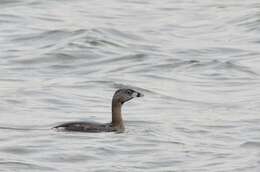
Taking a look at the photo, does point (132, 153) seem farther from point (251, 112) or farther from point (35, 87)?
point (35, 87)

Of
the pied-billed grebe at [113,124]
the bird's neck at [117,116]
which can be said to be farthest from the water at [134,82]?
the bird's neck at [117,116]

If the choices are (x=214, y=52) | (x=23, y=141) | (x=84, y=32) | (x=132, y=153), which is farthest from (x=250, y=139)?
(x=84, y=32)

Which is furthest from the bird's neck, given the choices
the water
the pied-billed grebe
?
the water

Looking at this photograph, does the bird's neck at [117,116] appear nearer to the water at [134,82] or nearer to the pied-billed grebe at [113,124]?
the pied-billed grebe at [113,124]

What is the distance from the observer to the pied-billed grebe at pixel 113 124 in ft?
57.1

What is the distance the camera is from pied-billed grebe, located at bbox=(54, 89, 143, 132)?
17391mm

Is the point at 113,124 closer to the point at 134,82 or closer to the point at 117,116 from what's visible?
the point at 117,116

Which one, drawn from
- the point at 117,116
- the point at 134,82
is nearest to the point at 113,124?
the point at 117,116

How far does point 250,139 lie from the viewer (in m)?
17.5

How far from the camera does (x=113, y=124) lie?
705 inches

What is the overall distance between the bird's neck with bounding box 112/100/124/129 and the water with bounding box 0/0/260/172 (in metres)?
0.20

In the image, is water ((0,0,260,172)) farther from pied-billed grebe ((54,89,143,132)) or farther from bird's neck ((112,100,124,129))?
bird's neck ((112,100,124,129))

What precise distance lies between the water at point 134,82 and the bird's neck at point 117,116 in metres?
0.20

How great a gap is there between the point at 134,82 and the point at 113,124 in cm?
450
